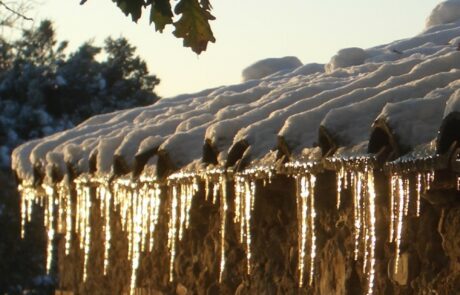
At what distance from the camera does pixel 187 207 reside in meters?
6.63

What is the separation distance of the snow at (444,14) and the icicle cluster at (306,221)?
4.63 metres

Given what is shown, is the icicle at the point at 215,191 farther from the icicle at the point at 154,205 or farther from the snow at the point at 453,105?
the snow at the point at 453,105

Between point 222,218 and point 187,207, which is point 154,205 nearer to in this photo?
point 187,207

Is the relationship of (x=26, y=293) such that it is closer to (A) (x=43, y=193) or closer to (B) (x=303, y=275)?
(A) (x=43, y=193)

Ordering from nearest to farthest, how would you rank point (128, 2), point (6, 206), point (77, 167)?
point (128, 2) → point (77, 167) → point (6, 206)

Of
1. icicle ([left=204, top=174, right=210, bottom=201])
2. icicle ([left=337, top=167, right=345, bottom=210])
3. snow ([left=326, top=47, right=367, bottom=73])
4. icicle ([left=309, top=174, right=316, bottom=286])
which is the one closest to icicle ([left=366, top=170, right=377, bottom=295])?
icicle ([left=337, top=167, right=345, bottom=210])

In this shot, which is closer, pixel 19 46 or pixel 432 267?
pixel 432 267

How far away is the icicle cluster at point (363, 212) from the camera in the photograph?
4670 millimetres

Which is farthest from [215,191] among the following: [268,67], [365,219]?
[268,67]

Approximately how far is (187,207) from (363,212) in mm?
1906

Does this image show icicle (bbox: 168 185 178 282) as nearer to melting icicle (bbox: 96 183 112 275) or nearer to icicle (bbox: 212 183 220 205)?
icicle (bbox: 212 183 220 205)

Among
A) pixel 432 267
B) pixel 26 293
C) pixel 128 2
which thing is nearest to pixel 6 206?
pixel 26 293

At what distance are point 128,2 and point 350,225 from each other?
6.94ft

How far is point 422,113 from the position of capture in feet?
14.3
